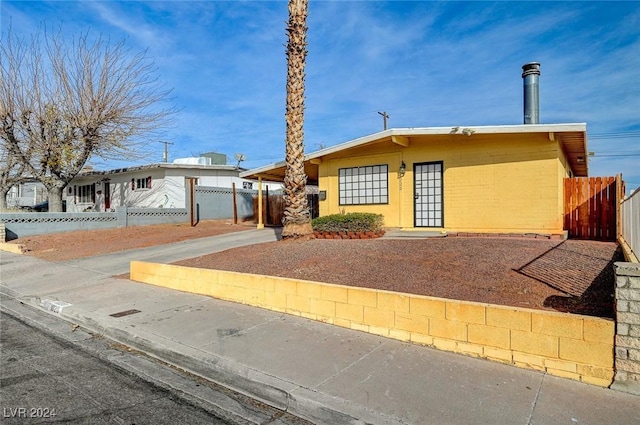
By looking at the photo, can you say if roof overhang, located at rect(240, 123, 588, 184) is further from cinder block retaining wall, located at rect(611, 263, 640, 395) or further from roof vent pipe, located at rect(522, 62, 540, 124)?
cinder block retaining wall, located at rect(611, 263, 640, 395)

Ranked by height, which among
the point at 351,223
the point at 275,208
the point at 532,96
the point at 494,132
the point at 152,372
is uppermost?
the point at 532,96

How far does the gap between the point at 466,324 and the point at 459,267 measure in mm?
2688

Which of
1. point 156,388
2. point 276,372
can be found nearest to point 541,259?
point 276,372

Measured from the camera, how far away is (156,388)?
4352mm

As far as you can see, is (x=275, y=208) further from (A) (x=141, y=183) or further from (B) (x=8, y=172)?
(B) (x=8, y=172)

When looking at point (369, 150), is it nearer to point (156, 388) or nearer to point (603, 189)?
point (603, 189)

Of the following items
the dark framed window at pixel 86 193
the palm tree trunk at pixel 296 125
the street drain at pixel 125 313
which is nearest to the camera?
the street drain at pixel 125 313

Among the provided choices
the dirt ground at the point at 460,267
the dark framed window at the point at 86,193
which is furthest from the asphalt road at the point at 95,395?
the dark framed window at the point at 86,193

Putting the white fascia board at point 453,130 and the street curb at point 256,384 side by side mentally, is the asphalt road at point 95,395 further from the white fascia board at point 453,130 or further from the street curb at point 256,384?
the white fascia board at point 453,130

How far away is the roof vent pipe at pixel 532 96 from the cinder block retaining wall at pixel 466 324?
10.6m

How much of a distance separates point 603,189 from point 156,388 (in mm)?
12942

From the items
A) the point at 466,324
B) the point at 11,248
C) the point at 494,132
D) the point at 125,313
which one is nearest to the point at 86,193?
the point at 11,248

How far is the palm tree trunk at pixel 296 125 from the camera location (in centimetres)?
1153

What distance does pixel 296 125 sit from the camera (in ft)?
38.4
